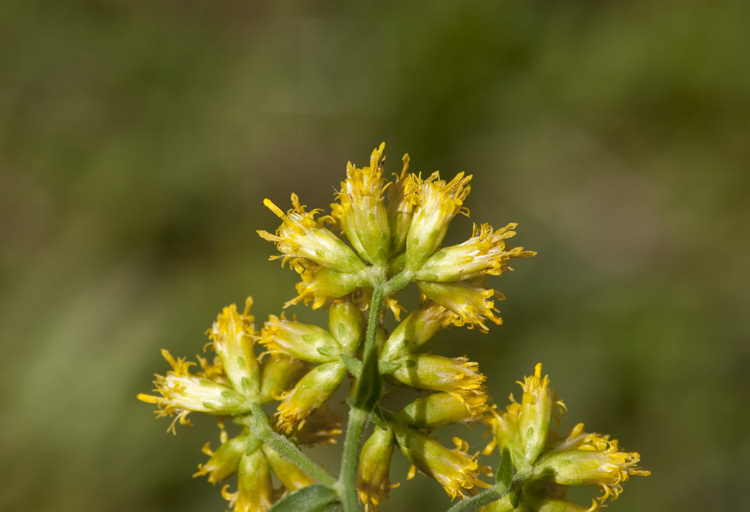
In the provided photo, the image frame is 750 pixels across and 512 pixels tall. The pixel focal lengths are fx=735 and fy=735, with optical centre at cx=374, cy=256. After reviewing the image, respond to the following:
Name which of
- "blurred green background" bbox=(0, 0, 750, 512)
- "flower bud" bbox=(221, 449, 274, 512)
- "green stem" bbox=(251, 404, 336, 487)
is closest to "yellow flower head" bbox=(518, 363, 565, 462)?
"green stem" bbox=(251, 404, 336, 487)

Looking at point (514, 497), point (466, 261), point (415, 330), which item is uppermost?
point (466, 261)

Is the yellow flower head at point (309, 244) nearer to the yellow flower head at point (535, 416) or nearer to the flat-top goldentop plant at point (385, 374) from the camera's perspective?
the flat-top goldentop plant at point (385, 374)

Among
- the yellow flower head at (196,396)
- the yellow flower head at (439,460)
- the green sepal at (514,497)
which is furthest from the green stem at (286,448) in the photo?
the green sepal at (514,497)

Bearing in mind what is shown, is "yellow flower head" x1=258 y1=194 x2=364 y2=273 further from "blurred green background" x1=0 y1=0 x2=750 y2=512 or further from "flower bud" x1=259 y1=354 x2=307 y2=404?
"blurred green background" x1=0 y1=0 x2=750 y2=512

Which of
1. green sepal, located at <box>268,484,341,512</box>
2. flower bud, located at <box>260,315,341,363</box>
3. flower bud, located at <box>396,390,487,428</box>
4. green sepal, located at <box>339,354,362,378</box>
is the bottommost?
green sepal, located at <box>268,484,341,512</box>

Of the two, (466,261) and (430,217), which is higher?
(430,217)

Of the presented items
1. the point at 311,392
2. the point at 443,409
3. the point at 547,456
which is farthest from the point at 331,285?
the point at 547,456

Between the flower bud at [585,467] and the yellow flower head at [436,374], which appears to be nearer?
the yellow flower head at [436,374]

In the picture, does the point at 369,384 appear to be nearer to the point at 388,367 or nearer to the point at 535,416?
the point at 388,367
